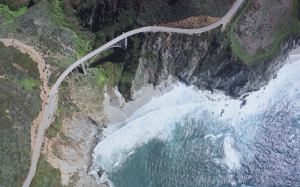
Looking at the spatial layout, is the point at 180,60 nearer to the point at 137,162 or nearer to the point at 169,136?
the point at 169,136

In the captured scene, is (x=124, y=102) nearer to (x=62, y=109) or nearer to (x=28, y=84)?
(x=62, y=109)

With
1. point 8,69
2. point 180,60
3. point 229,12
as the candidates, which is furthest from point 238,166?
point 8,69

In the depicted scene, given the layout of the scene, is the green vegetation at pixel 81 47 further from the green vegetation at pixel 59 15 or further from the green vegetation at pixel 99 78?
the green vegetation at pixel 59 15

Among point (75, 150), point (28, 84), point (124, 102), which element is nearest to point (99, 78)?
point (124, 102)

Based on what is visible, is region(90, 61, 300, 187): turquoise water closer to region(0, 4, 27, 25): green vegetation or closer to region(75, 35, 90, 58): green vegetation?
region(75, 35, 90, 58): green vegetation

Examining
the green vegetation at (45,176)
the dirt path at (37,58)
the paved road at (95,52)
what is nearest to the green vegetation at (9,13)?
the dirt path at (37,58)

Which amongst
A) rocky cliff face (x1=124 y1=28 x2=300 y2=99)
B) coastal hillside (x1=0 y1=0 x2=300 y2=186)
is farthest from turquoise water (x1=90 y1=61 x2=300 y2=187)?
coastal hillside (x1=0 y1=0 x2=300 y2=186)

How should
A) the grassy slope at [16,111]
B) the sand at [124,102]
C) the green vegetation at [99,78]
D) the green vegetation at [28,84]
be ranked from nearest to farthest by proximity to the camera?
the grassy slope at [16,111] → the green vegetation at [28,84] → the sand at [124,102] → the green vegetation at [99,78]
